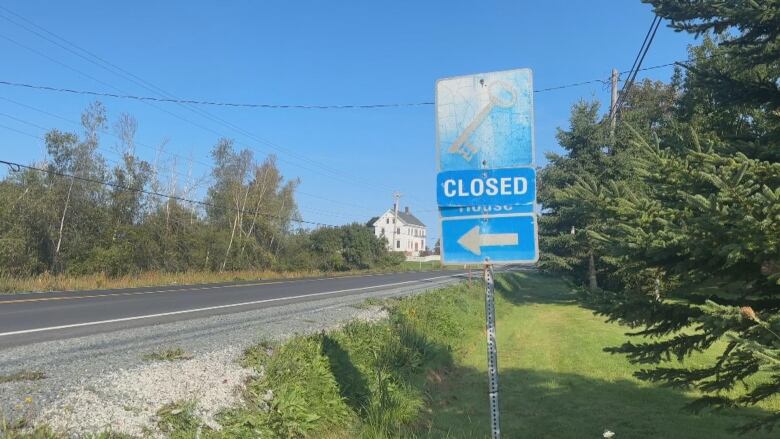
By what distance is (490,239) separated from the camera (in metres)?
3.38

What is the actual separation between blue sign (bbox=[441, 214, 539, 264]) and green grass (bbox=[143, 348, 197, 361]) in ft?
14.7

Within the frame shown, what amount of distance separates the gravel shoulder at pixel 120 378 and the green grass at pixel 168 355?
83 millimetres

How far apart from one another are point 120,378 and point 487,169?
429 cm

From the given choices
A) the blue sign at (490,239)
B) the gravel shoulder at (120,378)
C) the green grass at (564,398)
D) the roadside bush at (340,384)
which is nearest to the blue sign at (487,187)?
the blue sign at (490,239)

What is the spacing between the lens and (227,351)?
23.5ft

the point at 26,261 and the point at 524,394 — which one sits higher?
the point at 26,261

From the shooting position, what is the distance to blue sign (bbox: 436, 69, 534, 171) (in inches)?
133

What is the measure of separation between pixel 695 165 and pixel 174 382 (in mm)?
5076

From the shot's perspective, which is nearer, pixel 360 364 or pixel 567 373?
pixel 360 364

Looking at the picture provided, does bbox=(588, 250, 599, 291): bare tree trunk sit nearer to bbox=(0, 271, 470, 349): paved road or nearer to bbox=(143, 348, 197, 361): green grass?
bbox=(0, 271, 470, 349): paved road

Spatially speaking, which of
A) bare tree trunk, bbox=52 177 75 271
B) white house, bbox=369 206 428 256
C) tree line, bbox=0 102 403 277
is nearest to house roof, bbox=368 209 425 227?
white house, bbox=369 206 428 256

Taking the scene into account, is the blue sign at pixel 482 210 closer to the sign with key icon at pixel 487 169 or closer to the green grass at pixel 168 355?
the sign with key icon at pixel 487 169

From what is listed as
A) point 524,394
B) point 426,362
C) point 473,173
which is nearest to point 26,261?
point 426,362

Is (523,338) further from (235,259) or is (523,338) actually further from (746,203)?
(235,259)
